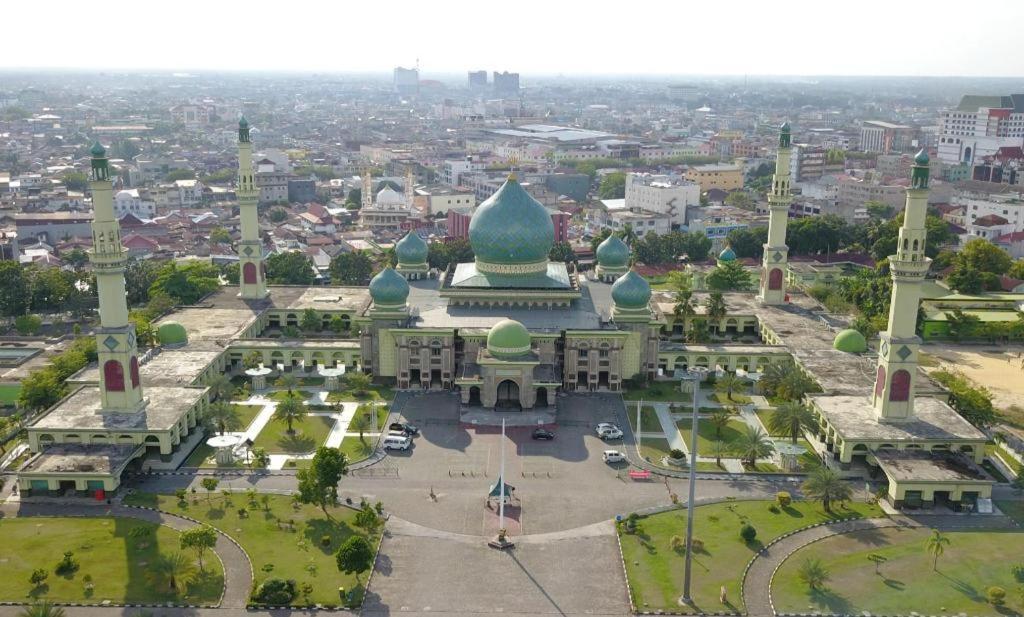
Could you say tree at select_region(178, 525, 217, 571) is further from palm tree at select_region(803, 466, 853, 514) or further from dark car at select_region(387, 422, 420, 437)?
palm tree at select_region(803, 466, 853, 514)

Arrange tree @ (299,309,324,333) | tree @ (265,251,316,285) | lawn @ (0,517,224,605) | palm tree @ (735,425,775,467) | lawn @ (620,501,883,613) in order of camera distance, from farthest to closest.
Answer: tree @ (265,251,316,285) < tree @ (299,309,324,333) < palm tree @ (735,425,775,467) < lawn @ (620,501,883,613) < lawn @ (0,517,224,605)

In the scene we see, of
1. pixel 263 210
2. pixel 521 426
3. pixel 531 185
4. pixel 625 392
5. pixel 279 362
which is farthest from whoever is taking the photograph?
pixel 531 185

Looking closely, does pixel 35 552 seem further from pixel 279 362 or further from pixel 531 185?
pixel 531 185

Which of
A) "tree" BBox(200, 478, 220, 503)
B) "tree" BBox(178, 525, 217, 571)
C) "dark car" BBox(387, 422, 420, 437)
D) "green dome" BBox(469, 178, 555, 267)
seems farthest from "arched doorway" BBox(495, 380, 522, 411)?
"tree" BBox(178, 525, 217, 571)

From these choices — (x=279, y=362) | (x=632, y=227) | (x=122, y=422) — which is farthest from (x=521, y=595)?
(x=632, y=227)

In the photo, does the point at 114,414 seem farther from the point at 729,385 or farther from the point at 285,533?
the point at 729,385

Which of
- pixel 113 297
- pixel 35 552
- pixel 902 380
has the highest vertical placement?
pixel 113 297
